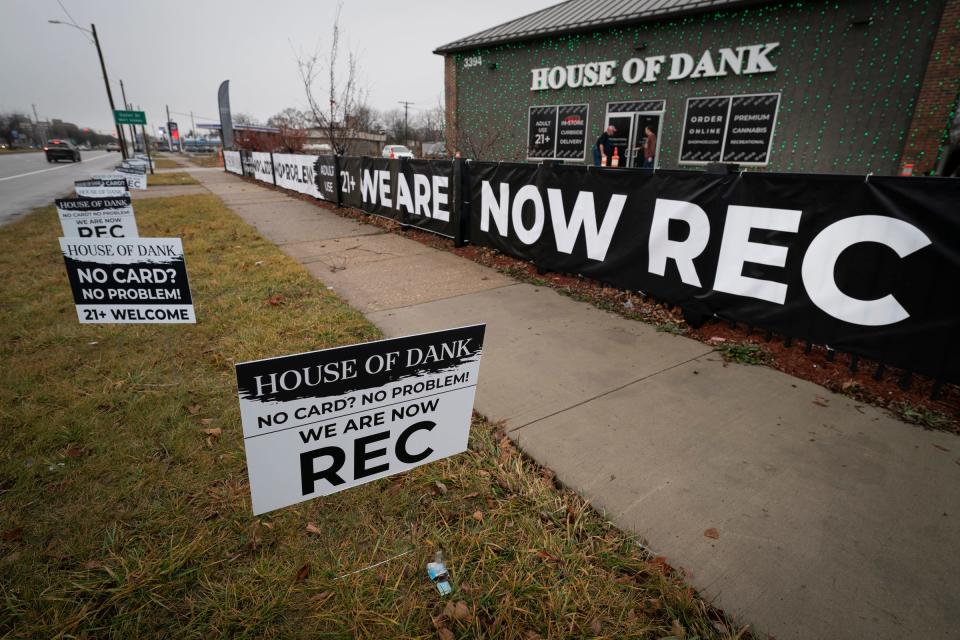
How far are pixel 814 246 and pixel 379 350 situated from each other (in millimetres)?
3969

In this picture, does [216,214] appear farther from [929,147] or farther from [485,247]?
[929,147]

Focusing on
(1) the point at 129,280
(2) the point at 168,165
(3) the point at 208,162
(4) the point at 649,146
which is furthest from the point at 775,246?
(3) the point at 208,162

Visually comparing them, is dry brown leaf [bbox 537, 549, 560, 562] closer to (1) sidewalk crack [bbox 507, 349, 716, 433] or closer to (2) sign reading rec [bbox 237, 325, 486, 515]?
(2) sign reading rec [bbox 237, 325, 486, 515]

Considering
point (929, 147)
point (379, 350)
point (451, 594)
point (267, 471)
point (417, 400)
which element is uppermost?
point (929, 147)

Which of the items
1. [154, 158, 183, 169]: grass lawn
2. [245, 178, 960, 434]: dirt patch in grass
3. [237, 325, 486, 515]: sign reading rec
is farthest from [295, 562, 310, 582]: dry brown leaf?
[154, 158, 183, 169]: grass lawn

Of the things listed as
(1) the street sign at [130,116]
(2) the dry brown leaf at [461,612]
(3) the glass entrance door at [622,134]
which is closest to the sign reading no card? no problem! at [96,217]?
(2) the dry brown leaf at [461,612]

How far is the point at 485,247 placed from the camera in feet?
26.3

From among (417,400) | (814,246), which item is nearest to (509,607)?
(417,400)

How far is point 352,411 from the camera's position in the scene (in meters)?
1.81

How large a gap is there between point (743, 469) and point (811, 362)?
6.44ft

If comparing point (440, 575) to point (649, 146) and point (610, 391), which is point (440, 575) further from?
point (649, 146)

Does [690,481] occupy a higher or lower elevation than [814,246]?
lower

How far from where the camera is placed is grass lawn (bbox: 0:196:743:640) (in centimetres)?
186

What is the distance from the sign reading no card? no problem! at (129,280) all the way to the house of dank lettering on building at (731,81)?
12916 mm
